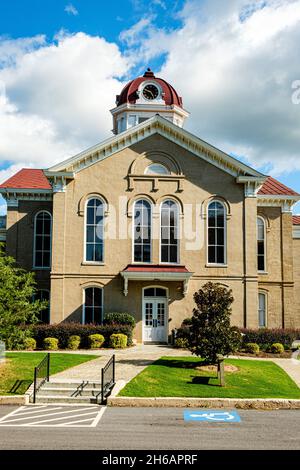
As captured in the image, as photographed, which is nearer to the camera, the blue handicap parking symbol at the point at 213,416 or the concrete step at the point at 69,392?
the blue handicap parking symbol at the point at 213,416

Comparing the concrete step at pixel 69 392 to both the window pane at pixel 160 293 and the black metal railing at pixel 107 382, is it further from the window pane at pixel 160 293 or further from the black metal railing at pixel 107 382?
the window pane at pixel 160 293

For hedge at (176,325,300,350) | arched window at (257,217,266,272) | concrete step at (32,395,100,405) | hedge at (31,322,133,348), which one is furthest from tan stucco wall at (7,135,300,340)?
concrete step at (32,395,100,405)

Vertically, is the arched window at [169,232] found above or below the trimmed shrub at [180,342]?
above

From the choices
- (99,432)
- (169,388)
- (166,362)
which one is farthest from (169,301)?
(99,432)

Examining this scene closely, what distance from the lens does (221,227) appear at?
91.9ft

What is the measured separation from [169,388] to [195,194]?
14.0m

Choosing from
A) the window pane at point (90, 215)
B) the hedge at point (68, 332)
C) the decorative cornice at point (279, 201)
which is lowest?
the hedge at point (68, 332)

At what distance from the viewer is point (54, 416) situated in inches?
539

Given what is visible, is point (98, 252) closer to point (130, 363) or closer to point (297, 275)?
point (130, 363)

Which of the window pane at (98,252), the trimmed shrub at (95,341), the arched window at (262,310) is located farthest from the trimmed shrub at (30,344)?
the arched window at (262,310)

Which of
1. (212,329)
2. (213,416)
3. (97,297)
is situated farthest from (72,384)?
(97,297)

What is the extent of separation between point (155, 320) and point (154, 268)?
9.47 feet

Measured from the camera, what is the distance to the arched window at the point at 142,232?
27531mm

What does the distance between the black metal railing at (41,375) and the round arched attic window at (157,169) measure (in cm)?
1328
